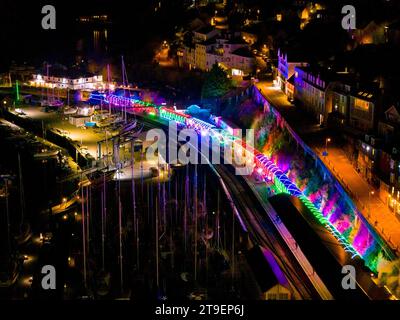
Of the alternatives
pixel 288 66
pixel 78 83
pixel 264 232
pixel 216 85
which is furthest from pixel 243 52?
pixel 264 232

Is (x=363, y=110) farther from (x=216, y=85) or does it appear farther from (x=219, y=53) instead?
(x=219, y=53)

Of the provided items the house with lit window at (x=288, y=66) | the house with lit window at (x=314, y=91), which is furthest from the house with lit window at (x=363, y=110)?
the house with lit window at (x=288, y=66)

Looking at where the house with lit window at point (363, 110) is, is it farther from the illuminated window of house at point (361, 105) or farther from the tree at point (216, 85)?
the tree at point (216, 85)

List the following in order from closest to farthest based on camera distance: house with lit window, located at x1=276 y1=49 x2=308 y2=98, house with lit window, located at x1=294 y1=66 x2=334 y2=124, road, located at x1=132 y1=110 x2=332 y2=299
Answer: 1. road, located at x1=132 y1=110 x2=332 y2=299
2. house with lit window, located at x1=294 y1=66 x2=334 y2=124
3. house with lit window, located at x1=276 y1=49 x2=308 y2=98

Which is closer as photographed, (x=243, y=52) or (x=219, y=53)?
(x=243, y=52)

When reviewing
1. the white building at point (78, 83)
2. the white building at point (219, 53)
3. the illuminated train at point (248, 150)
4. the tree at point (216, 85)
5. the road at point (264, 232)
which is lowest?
the road at point (264, 232)

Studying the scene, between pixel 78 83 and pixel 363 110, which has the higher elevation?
pixel 363 110

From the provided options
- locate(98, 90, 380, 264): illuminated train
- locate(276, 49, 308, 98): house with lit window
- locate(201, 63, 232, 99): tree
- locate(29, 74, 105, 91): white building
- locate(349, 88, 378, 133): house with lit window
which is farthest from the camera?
locate(29, 74, 105, 91): white building

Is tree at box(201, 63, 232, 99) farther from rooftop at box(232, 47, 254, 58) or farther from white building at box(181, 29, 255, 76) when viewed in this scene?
rooftop at box(232, 47, 254, 58)

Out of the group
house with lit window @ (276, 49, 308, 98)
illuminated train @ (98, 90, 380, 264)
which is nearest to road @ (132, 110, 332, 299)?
illuminated train @ (98, 90, 380, 264)
